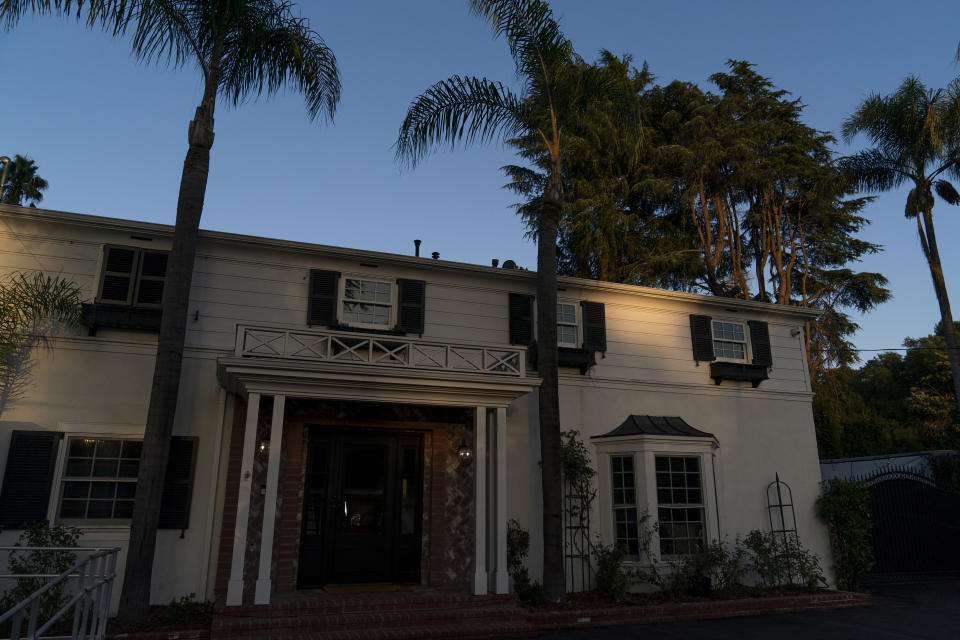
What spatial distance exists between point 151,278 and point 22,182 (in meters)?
17.5

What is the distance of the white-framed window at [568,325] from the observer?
42.2 ft

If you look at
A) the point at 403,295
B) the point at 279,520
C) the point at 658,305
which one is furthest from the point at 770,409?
the point at 279,520

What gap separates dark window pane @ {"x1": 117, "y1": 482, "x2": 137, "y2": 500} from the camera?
9.55 m

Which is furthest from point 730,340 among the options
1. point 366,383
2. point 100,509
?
point 100,509

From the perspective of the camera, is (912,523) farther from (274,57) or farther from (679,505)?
(274,57)

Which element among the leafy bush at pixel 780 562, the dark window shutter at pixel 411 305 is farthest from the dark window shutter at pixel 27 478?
the leafy bush at pixel 780 562

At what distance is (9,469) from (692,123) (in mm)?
20393

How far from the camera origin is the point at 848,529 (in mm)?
13070

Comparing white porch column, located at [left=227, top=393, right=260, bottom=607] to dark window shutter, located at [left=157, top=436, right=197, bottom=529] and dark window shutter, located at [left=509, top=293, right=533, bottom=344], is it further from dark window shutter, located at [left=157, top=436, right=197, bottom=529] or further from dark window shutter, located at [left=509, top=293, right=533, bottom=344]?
dark window shutter, located at [left=509, top=293, right=533, bottom=344]

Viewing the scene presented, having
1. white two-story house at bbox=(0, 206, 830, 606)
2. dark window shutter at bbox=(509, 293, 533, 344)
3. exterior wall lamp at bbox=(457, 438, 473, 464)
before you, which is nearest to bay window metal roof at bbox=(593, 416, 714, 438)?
white two-story house at bbox=(0, 206, 830, 606)

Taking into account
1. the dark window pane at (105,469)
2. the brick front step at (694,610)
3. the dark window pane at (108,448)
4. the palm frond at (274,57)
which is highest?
the palm frond at (274,57)

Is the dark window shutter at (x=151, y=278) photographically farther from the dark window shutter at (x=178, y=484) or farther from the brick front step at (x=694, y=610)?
the brick front step at (x=694, y=610)

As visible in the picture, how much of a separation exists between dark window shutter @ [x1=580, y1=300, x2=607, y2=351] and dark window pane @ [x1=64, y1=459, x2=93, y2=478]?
8.64m

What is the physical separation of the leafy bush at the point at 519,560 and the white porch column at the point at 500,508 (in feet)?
2.58
